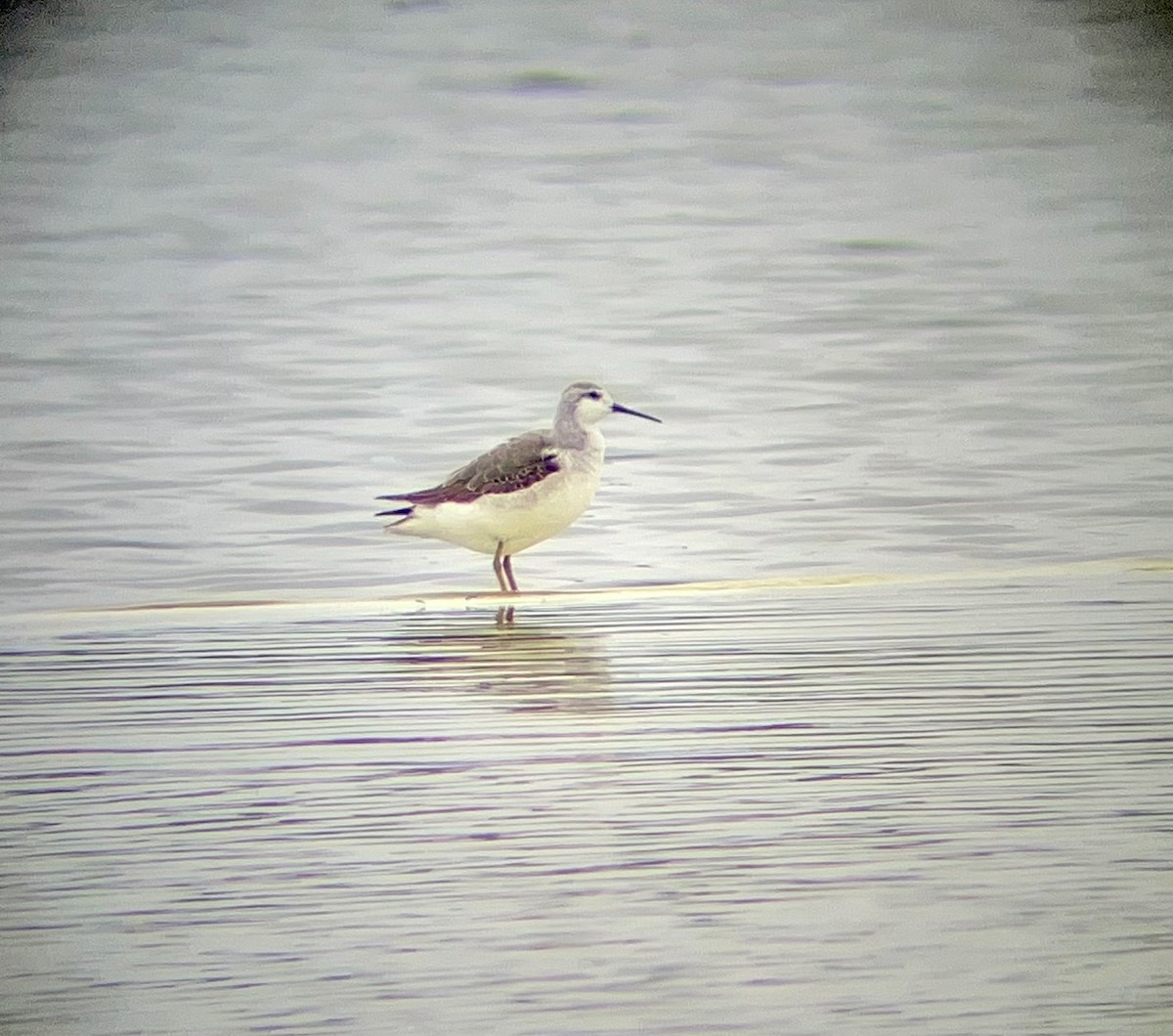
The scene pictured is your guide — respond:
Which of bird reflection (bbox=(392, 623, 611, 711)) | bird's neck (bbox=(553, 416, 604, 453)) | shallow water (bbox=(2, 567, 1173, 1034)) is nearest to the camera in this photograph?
shallow water (bbox=(2, 567, 1173, 1034))

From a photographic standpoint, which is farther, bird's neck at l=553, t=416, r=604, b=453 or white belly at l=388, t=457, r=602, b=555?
bird's neck at l=553, t=416, r=604, b=453

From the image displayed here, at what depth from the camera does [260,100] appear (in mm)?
2895

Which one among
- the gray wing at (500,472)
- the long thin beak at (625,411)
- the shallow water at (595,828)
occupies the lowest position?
the shallow water at (595,828)

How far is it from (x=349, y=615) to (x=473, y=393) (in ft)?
1.78

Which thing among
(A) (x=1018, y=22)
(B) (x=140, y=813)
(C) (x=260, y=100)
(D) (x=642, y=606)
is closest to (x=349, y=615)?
(D) (x=642, y=606)

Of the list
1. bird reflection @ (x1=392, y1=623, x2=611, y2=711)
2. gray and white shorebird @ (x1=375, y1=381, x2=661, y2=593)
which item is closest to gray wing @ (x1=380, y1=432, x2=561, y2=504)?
gray and white shorebird @ (x1=375, y1=381, x2=661, y2=593)

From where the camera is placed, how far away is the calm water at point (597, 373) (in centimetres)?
231

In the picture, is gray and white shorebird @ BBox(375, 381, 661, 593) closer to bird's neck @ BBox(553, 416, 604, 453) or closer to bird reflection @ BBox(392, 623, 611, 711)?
bird's neck @ BBox(553, 416, 604, 453)

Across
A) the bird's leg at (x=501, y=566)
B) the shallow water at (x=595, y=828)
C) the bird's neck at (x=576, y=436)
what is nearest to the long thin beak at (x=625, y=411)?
the bird's neck at (x=576, y=436)

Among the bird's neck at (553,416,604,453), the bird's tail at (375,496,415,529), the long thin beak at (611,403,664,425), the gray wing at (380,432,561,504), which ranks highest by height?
the long thin beak at (611,403,664,425)

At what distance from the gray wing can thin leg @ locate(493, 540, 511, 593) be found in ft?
0.38

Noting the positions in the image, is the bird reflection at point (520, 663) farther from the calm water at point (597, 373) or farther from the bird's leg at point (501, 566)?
the bird's leg at point (501, 566)

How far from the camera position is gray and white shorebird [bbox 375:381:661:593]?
9.16 feet

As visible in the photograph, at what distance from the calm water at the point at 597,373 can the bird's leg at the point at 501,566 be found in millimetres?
63
